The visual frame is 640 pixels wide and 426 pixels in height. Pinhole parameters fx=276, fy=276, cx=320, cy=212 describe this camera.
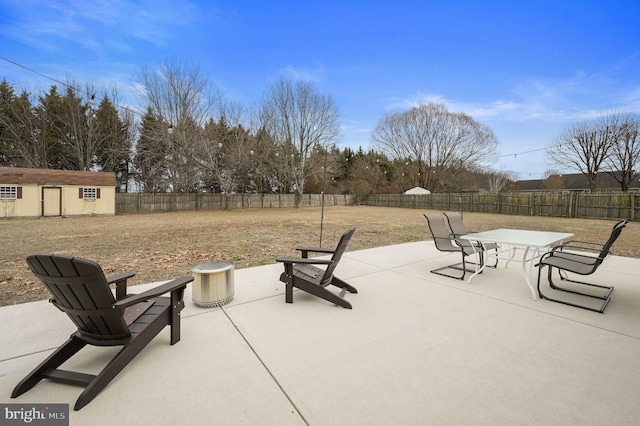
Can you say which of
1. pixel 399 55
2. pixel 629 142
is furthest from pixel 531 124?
pixel 399 55

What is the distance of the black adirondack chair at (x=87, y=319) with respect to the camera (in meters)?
1.65

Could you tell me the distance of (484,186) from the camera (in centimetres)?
4459

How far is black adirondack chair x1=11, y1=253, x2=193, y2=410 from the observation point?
165cm

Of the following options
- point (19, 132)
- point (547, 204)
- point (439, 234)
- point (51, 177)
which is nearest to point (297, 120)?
point (51, 177)

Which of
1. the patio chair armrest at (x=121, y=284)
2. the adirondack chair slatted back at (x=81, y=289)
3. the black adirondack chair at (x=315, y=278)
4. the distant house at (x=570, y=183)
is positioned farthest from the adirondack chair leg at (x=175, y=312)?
the distant house at (x=570, y=183)

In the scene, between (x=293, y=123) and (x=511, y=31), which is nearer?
(x=511, y=31)

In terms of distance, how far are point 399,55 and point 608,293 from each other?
14445mm

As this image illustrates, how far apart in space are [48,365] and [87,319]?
0.43 meters

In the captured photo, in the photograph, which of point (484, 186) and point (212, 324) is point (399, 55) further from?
point (484, 186)

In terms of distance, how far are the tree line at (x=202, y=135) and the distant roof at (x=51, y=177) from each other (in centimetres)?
450

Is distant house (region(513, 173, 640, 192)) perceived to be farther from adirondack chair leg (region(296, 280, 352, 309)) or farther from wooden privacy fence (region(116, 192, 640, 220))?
adirondack chair leg (region(296, 280, 352, 309))

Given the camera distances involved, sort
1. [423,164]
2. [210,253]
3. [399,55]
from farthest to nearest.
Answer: [423,164] < [399,55] < [210,253]

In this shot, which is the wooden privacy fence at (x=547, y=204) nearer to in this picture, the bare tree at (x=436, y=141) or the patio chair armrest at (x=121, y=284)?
the bare tree at (x=436, y=141)

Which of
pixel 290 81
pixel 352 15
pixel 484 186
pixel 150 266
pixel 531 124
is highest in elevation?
pixel 290 81
